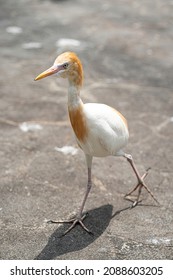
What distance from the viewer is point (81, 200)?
4520mm

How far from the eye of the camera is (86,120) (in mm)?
3803

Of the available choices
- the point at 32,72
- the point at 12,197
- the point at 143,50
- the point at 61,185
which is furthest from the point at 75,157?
the point at 143,50

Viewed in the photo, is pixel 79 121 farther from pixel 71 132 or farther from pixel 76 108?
pixel 71 132

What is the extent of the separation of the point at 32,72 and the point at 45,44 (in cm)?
124

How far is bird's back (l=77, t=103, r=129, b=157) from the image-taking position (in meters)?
3.85

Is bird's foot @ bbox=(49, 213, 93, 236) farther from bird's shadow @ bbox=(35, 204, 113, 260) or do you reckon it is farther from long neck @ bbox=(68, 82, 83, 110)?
long neck @ bbox=(68, 82, 83, 110)

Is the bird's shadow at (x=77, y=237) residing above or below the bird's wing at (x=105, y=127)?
below

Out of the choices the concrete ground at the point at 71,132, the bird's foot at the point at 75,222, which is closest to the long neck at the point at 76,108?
the bird's foot at the point at 75,222

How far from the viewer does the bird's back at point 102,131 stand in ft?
12.6

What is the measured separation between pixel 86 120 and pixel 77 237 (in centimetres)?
112

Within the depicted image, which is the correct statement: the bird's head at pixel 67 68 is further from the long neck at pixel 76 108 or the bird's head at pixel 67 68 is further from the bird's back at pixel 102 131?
the bird's back at pixel 102 131

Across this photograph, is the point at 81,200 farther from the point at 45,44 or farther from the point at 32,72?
the point at 45,44

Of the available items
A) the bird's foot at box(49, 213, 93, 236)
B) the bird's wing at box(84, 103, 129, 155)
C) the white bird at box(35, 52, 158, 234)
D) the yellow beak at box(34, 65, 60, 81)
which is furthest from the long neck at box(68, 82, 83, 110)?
the bird's foot at box(49, 213, 93, 236)

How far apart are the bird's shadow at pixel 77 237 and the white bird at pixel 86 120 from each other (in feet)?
0.24
